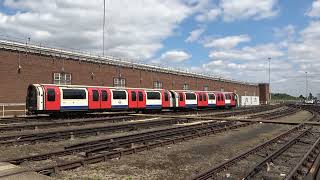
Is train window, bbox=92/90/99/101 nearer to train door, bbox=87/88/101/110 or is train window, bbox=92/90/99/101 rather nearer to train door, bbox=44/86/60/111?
train door, bbox=87/88/101/110

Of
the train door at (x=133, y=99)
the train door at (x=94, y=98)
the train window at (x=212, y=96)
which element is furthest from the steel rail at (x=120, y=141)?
the train window at (x=212, y=96)

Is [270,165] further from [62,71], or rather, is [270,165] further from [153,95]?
[62,71]

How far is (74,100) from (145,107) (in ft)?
32.6

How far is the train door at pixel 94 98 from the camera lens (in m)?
33.3

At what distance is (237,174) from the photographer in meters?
11.6

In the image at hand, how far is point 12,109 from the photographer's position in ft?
123

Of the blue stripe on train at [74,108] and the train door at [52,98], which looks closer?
the train door at [52,98]

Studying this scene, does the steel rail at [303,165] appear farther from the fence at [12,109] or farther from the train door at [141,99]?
the fence at [12,109]

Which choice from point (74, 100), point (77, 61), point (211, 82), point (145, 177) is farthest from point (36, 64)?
point (211, 82)

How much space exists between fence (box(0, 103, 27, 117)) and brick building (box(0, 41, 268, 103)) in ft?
2.28

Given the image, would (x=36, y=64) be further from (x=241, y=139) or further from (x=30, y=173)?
(x=30, y=173)

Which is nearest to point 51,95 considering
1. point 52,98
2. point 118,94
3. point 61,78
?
point 52,98

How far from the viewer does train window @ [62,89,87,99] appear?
31095 mm

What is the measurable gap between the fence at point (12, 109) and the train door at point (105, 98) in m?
8.08
